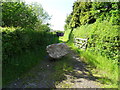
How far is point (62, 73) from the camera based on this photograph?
15.0 ft

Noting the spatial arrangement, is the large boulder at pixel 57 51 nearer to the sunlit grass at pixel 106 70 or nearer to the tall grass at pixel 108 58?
the sunlit grass at pixel 106 70

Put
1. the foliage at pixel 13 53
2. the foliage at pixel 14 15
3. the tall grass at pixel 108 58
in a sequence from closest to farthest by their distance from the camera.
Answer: the foliage at pixel 13 53
the tall grass at pixel 108 58
the foliage at pixel 14 15

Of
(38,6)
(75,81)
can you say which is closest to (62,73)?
(75,81)

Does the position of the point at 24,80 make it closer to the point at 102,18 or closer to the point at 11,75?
the point at 11,75

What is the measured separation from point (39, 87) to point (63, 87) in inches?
37.0

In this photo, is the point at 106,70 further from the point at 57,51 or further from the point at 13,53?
the point at 13,53

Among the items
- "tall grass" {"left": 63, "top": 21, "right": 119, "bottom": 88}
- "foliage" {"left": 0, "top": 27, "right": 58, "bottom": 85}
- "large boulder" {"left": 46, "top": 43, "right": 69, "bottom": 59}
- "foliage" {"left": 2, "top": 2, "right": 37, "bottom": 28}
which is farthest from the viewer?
"large boulder" {"left": 46, "top": 43, "right": 69, "bottom": 59}

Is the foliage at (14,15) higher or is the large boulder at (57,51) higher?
the foliage at (14,15)

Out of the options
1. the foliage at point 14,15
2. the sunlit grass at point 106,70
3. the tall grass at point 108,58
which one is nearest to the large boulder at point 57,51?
the sunlit grass at point 106,70

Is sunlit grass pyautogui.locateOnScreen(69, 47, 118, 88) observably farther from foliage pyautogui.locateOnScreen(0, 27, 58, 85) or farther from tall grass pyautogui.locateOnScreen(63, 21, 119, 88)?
foliage pyautogui.locateOnScreen(0, 27, 58, 85)

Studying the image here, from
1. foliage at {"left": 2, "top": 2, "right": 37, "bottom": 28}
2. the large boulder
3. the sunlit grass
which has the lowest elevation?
the sunlit grass

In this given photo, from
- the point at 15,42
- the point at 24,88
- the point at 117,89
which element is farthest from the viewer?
the point at 15,42

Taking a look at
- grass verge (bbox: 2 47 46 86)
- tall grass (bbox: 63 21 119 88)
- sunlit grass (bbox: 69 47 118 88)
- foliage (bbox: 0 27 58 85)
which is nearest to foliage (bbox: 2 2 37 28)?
foliage (bbox: 0 27 58 85)

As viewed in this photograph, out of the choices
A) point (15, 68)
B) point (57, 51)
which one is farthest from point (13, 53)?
point (57, 51)
